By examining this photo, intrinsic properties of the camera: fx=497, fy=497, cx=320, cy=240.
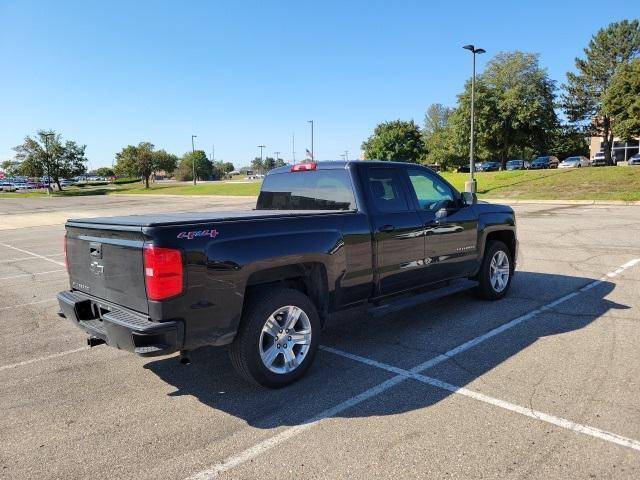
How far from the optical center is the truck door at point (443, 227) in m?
5.40

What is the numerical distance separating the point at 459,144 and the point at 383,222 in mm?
49646

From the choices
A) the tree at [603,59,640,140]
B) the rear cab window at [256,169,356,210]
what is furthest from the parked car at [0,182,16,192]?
the rear cab window at [256,169,356,210]

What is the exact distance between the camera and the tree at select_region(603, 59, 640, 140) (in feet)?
142

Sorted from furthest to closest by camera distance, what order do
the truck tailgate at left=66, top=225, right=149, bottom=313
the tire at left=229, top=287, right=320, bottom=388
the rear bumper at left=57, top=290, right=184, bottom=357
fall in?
1. the tire at left=229, top=287, right=320, bottom=388
2. the truck tailgate at left=66, top=225, right=149, bottom=313
3. the rear bumper at left=57, top=290, right=184, bottom=357

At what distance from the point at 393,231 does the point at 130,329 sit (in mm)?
2601

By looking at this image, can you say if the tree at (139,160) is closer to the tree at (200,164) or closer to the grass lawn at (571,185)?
the tree at (200,164)

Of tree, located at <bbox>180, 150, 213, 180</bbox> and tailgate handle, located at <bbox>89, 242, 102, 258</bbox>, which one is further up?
tree, located at <bbox>180, 150, 213, 180</bbox>

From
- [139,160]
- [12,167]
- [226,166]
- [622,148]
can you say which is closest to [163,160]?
[139,160]

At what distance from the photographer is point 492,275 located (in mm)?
6438

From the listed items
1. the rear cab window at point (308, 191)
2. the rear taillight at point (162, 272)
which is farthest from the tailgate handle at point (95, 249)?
the rear cab window at point (308, 191)

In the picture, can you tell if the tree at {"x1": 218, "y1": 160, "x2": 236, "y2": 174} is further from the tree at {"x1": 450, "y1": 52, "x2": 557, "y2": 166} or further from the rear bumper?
the rear bumper

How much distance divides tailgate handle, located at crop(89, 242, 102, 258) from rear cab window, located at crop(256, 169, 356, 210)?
2.12 metres

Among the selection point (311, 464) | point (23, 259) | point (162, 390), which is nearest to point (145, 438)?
point (162, 390)

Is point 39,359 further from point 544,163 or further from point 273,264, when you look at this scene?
point 544,163
